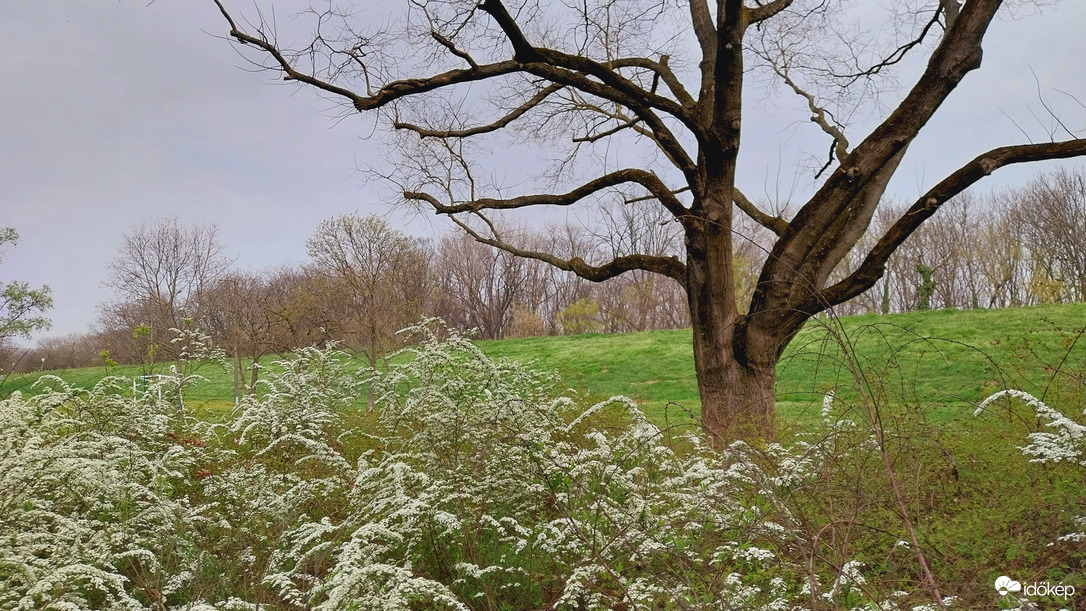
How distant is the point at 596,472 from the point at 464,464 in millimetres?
1074

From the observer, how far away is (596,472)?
4379 millimetres

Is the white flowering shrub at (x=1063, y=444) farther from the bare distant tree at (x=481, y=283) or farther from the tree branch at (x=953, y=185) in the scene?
the bare distant tree at (x=481, y=283)

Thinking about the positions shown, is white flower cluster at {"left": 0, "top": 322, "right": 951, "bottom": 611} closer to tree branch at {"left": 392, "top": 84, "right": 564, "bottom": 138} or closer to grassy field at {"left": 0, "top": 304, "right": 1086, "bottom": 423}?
tree branch at {"left": 392, "top": 84, "right": 564, "bottom": 138}

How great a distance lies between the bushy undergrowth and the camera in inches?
131

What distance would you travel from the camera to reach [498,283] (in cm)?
4725

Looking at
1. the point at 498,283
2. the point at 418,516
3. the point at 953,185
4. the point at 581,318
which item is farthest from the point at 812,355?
the point at 498,283

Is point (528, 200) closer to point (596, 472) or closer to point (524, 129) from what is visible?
point (524, 129)

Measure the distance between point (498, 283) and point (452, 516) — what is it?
143 feet

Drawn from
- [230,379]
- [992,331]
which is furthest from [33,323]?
[992,331]

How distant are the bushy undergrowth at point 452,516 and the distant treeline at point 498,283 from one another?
862 cm

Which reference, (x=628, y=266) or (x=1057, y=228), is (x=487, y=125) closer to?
(x=628, y=266)

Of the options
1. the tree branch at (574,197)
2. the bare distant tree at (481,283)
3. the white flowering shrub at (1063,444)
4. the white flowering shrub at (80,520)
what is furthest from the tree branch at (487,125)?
the bare distant tree at (481,283)

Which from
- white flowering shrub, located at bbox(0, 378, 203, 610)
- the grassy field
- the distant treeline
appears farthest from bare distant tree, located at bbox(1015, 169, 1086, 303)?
white flowering shrub, located at bbox(0, 378, 203, 610)

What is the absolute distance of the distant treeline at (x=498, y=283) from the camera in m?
18.3
